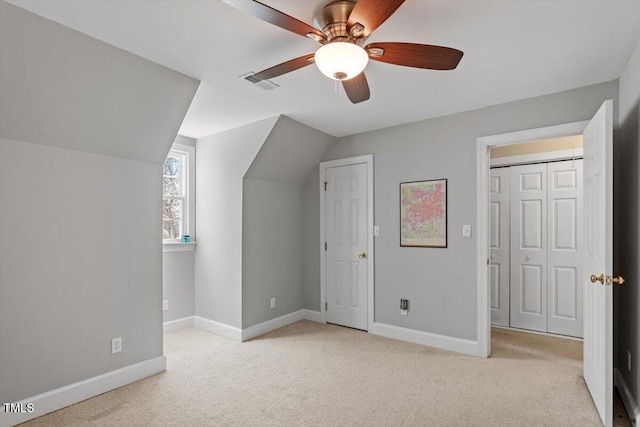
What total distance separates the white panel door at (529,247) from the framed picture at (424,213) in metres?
1.31

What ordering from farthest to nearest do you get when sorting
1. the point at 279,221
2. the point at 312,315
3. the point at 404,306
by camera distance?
the point at 312,315, the point at 279,221, the point at 404,306

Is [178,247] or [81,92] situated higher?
[81,92]

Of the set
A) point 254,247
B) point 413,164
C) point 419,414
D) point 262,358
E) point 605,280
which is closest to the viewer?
point 605,280

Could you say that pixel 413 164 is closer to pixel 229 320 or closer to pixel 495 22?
pixel 495 22

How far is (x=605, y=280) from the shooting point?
218 centimetres

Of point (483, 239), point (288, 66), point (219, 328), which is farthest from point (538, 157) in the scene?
point (219, 328)

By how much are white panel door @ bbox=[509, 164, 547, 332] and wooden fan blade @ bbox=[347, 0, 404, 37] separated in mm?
3447

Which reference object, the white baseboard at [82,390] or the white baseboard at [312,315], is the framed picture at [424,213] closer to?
the white baseboard at [312,315]

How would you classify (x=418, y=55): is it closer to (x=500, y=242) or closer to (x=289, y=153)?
(x=289, y=153)

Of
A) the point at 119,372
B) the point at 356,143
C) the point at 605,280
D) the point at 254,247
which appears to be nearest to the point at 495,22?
the point at 605,280

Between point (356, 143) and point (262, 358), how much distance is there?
266cm

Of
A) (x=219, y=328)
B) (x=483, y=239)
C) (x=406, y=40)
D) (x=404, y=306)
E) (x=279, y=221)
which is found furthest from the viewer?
(x=279, y=221)

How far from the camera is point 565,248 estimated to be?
3.97 m

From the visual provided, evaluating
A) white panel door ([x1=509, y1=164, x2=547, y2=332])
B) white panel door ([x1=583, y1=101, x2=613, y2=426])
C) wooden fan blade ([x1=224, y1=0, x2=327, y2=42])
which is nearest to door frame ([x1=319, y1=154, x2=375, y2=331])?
white panel door ([x1=509, y1=164, x2=547, y2=332])
